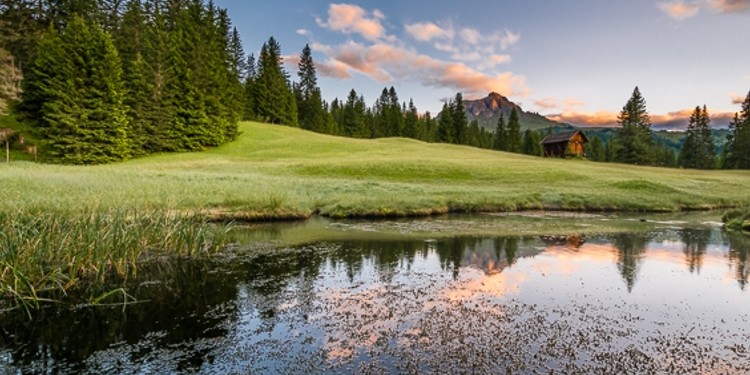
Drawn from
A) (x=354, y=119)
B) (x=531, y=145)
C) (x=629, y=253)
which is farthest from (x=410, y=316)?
(x=531, y=145)

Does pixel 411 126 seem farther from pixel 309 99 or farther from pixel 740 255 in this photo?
pixel 740 255

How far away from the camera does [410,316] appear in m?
8.74

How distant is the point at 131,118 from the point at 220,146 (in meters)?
11.2

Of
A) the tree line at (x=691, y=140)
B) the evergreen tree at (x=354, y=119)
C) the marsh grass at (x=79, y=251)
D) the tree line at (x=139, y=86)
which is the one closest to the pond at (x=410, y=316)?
the marsh grass at (x=79, y=251)

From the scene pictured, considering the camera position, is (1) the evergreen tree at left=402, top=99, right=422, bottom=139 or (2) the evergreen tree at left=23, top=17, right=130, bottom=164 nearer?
(2) the evergreen tree at left=23, top=17, right=130, bottom=164

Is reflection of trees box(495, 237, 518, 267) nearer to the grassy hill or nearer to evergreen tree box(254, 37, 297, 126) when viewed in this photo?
the grassy hill

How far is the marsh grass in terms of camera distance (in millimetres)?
9234

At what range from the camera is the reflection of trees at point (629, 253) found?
12570mm

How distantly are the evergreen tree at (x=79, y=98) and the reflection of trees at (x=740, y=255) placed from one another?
49.8 m

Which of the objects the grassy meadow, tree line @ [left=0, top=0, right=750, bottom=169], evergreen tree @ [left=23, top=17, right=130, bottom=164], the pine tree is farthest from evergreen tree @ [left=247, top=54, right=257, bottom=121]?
the pine tree

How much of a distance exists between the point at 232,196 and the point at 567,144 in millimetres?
70719

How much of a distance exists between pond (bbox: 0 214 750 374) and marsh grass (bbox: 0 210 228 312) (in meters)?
0.76

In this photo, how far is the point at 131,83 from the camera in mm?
50969

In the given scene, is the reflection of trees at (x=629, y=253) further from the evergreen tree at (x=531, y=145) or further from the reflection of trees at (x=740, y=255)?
the evergreen tree at (x=531, y=145)
